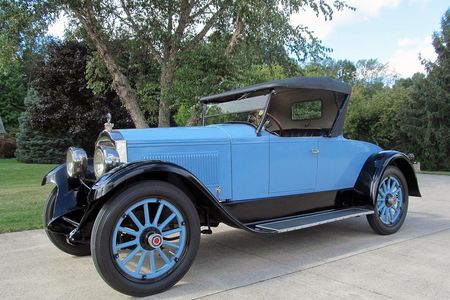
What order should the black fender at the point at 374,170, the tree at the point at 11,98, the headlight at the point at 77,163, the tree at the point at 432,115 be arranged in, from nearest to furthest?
the headlight at the point at 77,163 → the black fender at the point at 374,170 → the tree at the point at 432,115 → the tree at the point at 11,98

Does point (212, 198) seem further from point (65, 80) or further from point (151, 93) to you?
point (65, 80)

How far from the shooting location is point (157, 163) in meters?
3.54

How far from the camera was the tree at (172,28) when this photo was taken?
30.5 feet

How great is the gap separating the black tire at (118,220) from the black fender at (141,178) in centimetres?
9

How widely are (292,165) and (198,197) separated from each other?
1.32 metres

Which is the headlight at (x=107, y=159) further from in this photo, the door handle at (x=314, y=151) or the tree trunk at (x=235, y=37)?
the tree trunk at (x=235, y=37)

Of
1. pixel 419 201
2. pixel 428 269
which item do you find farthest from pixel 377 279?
pixel 419 201

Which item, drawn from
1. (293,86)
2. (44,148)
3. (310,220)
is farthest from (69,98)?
(310,220)

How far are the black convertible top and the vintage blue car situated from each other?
15mm

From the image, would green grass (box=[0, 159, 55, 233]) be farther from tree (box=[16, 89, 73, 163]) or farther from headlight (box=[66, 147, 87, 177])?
tree (box=[16, 89, 73, 163])

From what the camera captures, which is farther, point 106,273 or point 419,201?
point 419,201

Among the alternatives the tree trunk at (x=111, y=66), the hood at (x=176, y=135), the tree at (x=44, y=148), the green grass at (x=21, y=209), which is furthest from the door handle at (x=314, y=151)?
the tree at (x=44, y=148)

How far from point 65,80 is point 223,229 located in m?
18.4

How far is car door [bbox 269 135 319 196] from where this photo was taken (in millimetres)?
4621
